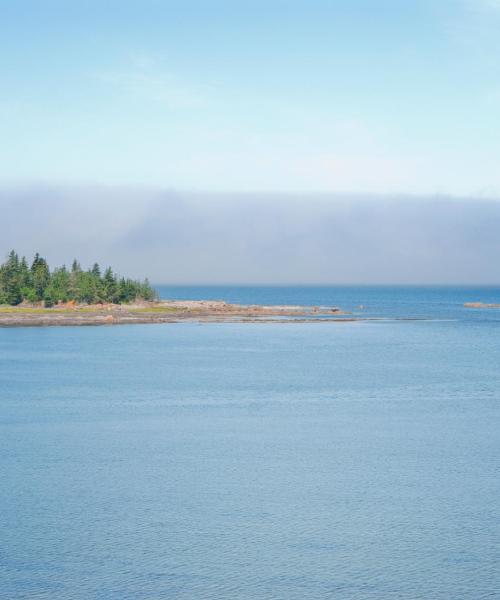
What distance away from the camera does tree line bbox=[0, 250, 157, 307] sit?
471 ft

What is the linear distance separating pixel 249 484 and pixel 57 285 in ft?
399

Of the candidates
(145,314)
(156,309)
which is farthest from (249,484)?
(156,309)

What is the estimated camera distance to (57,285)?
148 metres

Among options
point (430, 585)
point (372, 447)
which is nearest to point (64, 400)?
point (372, 447)

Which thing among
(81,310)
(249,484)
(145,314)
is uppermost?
(81,310)

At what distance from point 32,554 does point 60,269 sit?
133310 mm

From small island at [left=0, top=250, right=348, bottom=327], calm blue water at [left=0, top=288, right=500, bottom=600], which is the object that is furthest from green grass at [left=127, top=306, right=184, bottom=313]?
calm blue water at [left=0, top=288, right=500, bottom=600]

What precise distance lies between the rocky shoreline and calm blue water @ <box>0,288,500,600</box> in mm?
57159

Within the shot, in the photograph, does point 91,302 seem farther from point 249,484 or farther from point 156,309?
point 249,484

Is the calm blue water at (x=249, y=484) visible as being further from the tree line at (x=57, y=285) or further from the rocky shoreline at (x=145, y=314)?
the tree line at (x=57, y=285)

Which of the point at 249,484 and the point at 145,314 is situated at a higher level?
the point at 145,314

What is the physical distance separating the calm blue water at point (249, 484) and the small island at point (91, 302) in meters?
69.2

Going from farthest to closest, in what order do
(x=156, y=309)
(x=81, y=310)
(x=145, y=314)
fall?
(x=156, y=309), (x=81, y=310), (x=145, y=314)

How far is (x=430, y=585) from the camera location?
22.1 m
